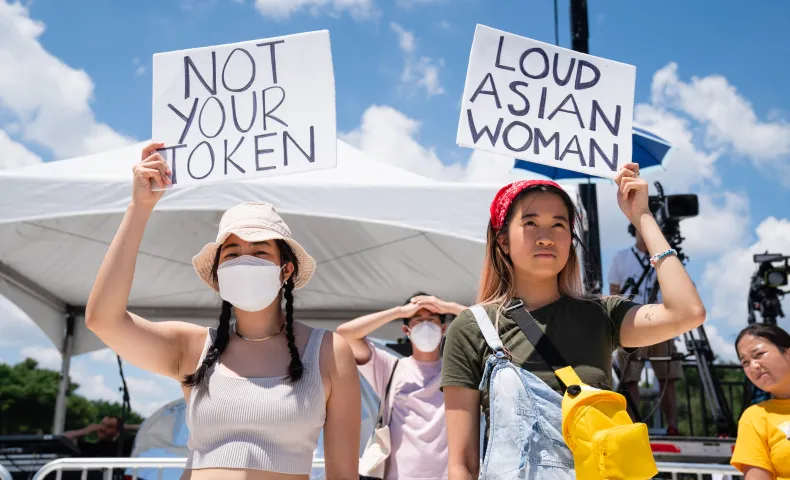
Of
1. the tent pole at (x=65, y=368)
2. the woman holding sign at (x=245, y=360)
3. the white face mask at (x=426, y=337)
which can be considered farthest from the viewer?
the tent pole at (x=65, y=368)

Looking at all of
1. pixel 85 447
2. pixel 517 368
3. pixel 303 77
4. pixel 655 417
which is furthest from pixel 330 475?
pixel 85 447

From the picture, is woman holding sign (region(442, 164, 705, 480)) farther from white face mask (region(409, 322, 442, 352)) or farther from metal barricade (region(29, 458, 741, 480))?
metal barricade (region(29, 458, 741, 480))

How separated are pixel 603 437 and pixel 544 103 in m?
1.30

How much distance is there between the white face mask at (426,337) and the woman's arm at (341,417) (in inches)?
66.7

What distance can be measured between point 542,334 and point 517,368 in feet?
0.47

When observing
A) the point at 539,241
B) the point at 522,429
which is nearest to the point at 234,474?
the point at 522,429

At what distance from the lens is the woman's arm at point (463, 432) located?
1.65 meters

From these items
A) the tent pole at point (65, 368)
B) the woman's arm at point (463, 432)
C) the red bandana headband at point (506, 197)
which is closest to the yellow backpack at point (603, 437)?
the woman's arm at point (463, 432)

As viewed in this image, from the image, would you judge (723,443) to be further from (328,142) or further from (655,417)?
(328,142)

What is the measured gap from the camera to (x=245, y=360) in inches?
80.4

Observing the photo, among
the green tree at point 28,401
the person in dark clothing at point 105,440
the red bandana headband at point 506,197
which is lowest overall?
the green tree at point 28,401

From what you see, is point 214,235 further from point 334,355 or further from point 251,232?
point 334,355

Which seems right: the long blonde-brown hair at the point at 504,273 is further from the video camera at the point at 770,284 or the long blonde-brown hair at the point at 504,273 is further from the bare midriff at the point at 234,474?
the video camera at the point at 770,284

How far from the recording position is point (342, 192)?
15.7 ft
